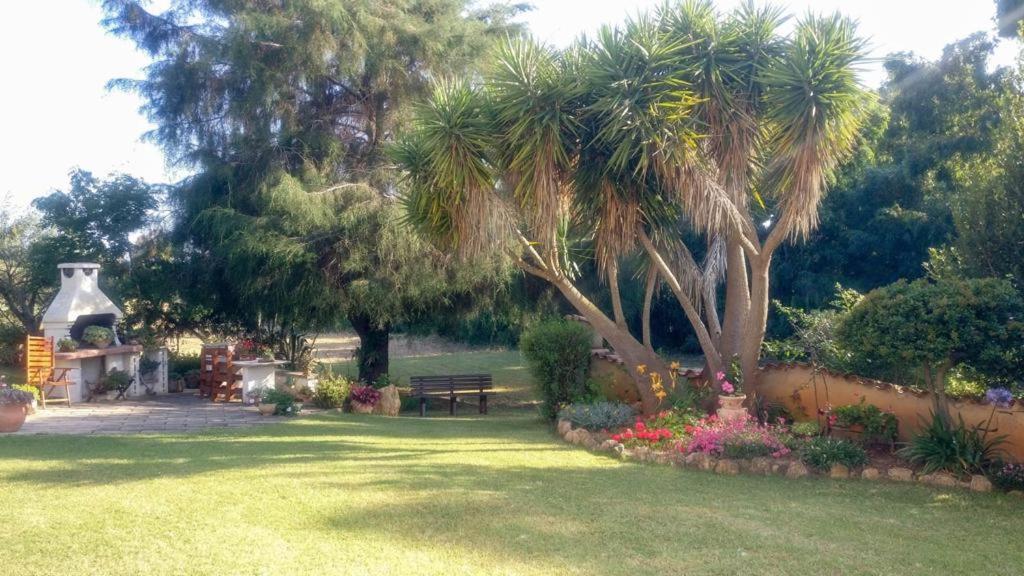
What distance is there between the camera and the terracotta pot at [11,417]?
11594mm

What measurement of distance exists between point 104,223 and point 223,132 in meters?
4.00

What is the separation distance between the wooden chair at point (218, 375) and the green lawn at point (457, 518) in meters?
7.07

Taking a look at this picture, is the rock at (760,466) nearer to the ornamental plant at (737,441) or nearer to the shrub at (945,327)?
the ornamental plant at (737,441)

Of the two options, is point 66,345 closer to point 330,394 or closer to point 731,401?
point 330,394

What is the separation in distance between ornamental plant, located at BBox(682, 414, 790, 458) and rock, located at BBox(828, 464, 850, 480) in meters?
0.54

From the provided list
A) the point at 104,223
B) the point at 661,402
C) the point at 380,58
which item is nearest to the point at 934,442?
the point at 661,402

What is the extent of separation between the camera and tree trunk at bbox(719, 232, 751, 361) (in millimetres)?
12500

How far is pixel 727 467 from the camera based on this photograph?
9266 mm

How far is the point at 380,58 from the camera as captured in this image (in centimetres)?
1786

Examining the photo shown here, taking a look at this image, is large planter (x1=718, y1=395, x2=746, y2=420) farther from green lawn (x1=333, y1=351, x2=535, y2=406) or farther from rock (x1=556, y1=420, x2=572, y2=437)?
green lawn (x1=333, y1=351, x2=535, y2=406)

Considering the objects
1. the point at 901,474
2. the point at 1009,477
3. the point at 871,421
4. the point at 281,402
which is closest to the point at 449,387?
the point at 281,402

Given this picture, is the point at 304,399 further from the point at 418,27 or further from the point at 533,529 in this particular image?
the point at 533,529

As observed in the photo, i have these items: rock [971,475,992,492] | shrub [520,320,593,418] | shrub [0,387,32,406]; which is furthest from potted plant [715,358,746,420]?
shrub [0,387,32,406]

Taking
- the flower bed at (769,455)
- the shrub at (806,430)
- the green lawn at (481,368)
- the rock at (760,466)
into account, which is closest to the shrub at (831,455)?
the flower bed at (769,455)
